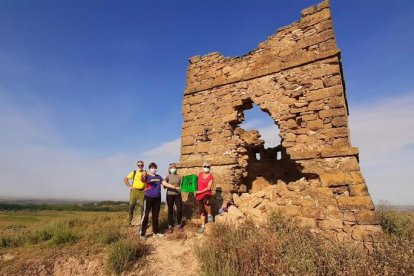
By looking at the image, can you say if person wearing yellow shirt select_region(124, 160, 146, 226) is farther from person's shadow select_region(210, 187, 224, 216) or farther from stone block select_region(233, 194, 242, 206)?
stone block select_region(233, 194, 242, 206)

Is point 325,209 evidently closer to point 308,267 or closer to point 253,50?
point 308,267

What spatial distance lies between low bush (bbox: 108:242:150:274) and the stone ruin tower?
8.81 feet

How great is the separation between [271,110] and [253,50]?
2009mm

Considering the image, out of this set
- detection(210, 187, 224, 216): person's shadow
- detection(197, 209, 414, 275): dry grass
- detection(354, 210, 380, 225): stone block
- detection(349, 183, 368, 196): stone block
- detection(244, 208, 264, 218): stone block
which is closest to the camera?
detection(197, 209, 414, 275): dry grass

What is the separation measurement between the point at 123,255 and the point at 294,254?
293 cm

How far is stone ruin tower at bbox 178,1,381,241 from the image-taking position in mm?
5559

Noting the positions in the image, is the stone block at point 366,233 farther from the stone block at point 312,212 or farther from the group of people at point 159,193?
the group of people at point 159,193

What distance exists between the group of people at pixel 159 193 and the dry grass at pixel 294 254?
112 centimetres

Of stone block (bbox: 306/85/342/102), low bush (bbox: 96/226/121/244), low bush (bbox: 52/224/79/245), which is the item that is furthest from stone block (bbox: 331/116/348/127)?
low bush (bbox: 52/224/79/245)

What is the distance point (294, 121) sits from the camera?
6695mm

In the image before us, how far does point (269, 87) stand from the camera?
7.28 metres

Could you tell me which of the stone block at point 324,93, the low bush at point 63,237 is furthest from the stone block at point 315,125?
the low bush at point 63,237

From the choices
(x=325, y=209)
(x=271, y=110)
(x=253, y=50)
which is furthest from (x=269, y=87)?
(x=325, y=209)

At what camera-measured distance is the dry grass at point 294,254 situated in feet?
12.1
